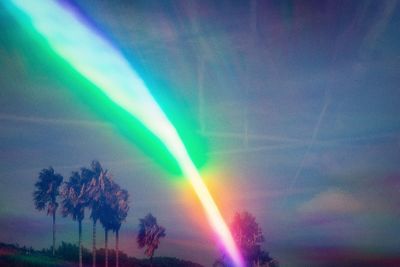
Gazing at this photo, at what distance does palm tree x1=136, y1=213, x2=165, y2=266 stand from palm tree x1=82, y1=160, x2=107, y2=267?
41.8 ft

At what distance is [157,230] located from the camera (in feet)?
291

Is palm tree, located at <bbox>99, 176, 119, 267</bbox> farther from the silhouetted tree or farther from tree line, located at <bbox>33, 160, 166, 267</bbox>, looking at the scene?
the silhouetted tree

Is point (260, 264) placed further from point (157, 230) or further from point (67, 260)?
point (67, 260)

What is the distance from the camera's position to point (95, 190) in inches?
2995

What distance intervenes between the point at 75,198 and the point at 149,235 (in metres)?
16.5

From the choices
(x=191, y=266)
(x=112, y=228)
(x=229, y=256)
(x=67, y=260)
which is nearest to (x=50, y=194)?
(x=67, y=260)

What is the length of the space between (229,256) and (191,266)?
88.6 feet

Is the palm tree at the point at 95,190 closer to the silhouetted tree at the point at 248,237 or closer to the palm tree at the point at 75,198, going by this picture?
the palm tree at the point at 75,198

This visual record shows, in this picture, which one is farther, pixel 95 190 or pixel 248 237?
pixel 248 237

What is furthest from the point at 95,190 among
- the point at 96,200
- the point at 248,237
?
the point at 248,237

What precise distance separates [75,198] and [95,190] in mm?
2893

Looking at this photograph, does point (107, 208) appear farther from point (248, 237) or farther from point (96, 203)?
point (248, 237)

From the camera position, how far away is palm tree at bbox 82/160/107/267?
75906 millimetres

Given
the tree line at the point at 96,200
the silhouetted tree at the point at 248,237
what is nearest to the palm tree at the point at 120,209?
the tree line at the point at 96,200
